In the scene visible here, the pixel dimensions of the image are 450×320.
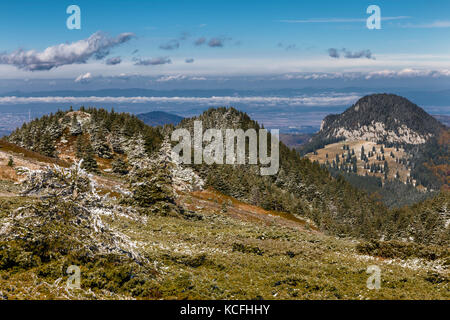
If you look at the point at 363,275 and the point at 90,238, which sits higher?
the point at 90,238

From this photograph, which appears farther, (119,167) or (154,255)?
(119,167)

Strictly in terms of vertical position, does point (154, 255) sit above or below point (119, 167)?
above

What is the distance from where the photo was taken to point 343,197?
162875 millimetres

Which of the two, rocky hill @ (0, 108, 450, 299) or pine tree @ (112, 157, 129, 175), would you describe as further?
pine tree @ (112, 157, 129, 175)

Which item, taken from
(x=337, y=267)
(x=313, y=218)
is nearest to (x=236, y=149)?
(x=313, y=218)

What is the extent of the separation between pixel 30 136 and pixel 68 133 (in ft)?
40.5

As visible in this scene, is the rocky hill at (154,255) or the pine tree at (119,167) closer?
the rocky hill at (154,255)

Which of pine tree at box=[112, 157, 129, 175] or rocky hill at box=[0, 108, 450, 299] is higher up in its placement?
rocky hill at box=[0, 108, 450, 299]

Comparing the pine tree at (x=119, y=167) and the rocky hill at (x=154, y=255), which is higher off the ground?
the rocky hill at (x=154, y=255)
